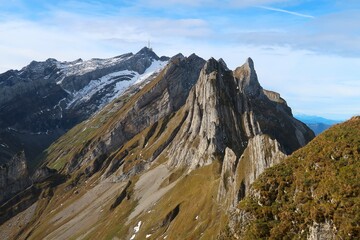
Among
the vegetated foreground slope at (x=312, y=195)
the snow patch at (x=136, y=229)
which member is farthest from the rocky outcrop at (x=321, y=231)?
the snow patch at (x=136, y=229)

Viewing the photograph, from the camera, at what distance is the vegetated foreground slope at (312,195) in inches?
1785

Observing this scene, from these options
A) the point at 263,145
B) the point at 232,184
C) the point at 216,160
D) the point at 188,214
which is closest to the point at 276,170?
the point at 263,145

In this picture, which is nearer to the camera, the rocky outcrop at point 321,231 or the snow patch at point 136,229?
the rocky outcrop at point 321,231

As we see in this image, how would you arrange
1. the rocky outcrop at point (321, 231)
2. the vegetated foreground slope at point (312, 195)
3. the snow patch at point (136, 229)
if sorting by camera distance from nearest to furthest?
1. the rocky outcrop at point (321, 231)
2. the vegetated foreground slope at point (312, 195)
3. the snow patch at point (136, 229)

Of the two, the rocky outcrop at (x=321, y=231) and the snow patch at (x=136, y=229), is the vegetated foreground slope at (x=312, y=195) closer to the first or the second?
the rocky outcrop at (x=321, y=231)

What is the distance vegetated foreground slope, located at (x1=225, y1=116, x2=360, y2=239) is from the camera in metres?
45.3

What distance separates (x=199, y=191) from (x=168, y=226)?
1889cm

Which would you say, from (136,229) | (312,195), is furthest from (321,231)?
(136,229)

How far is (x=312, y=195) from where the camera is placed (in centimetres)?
4947

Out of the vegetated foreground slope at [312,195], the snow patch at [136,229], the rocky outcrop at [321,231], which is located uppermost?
the vegetated foreground slope at [312,195]

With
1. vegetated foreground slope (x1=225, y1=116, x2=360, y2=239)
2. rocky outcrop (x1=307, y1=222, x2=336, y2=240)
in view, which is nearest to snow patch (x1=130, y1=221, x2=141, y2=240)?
vegetated foreground slope (x1=225, y1=116, x2=360, y2=239)

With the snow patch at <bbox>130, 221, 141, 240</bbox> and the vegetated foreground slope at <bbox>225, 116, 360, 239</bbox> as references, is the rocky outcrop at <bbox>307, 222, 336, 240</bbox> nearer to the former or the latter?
the vegetated foreground slope at <bbox>225, 116, 360, 239</bbox>

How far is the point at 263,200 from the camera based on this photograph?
54.1m

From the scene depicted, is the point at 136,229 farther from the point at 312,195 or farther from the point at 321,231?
the point at 321,231
